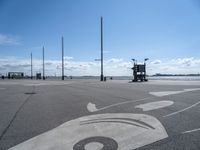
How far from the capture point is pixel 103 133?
5.89 m

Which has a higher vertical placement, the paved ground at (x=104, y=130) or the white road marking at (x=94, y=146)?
the paved ground at (x=104, y=130)

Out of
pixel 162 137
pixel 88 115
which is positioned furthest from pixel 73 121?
pixel 162 137

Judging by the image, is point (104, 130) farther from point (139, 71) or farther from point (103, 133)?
point (139, 71)

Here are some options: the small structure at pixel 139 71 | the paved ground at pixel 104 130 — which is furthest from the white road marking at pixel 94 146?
the small structure at pixel 139 71

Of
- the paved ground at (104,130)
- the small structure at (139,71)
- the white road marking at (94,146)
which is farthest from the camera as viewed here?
the small structure at (139,71)

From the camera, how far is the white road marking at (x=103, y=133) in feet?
16.7

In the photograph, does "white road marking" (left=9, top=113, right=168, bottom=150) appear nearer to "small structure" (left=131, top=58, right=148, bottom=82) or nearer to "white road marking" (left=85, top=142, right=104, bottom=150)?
"white road marking" (left=85, top=142, right=104, bottom=150)

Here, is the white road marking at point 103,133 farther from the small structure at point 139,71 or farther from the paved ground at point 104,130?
the small structure at point 139,71

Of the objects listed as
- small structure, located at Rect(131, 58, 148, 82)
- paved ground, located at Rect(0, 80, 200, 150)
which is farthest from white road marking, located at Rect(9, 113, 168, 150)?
small structure, located at Rect(131, 58, 148, 82)

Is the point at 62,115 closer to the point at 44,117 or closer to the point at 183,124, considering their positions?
the point at 44,117

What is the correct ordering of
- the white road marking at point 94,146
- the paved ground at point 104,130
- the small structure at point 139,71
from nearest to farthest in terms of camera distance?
1. the white road marking at point 94,146
2. the paved ground at point 104,130
3. the small structure at point 139,71

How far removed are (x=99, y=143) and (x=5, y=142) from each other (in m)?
2.09

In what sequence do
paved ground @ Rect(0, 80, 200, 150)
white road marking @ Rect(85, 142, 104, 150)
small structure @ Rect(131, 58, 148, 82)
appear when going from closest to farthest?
white road marking @ Rect(85, 142, 104, 150)
paved ground @ Rect(0, 80, 200, 150)
small structure @ Rect(131, 58, 148, 82)

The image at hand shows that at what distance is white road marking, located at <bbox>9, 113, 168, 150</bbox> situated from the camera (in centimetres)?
508
